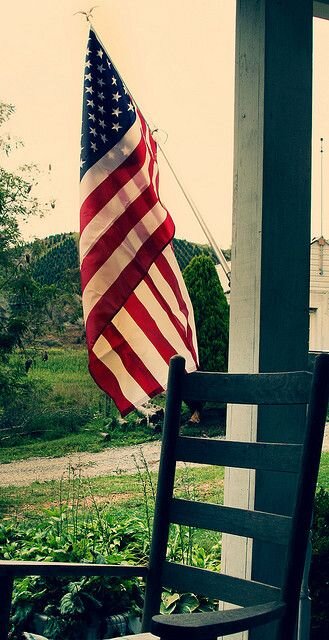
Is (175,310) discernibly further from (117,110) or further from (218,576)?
(218,576)

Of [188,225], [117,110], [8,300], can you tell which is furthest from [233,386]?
[188,225]

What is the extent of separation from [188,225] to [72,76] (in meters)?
0.78

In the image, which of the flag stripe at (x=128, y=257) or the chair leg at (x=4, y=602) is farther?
the flag stripe at (x=128, y=257)

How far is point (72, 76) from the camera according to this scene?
3.50 meters

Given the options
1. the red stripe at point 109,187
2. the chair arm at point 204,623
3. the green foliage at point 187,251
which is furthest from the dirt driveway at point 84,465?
the chair arm at point 204,623

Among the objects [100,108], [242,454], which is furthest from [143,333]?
[242,454]

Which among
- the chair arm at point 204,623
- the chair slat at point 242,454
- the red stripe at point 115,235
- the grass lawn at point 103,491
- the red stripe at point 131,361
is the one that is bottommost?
the grass lawn at point 103,491

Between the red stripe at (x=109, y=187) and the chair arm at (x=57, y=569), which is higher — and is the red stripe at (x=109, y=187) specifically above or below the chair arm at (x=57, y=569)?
above

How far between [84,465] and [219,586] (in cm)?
187

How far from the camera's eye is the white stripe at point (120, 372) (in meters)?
2.16

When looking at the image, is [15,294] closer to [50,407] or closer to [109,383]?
[50,407]

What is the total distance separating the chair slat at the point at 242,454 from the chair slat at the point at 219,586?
203mm

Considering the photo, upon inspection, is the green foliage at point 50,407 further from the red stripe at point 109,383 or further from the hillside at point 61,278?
the red stripe at point 109,383

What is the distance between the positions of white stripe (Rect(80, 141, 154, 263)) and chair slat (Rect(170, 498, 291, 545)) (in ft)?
2.49
